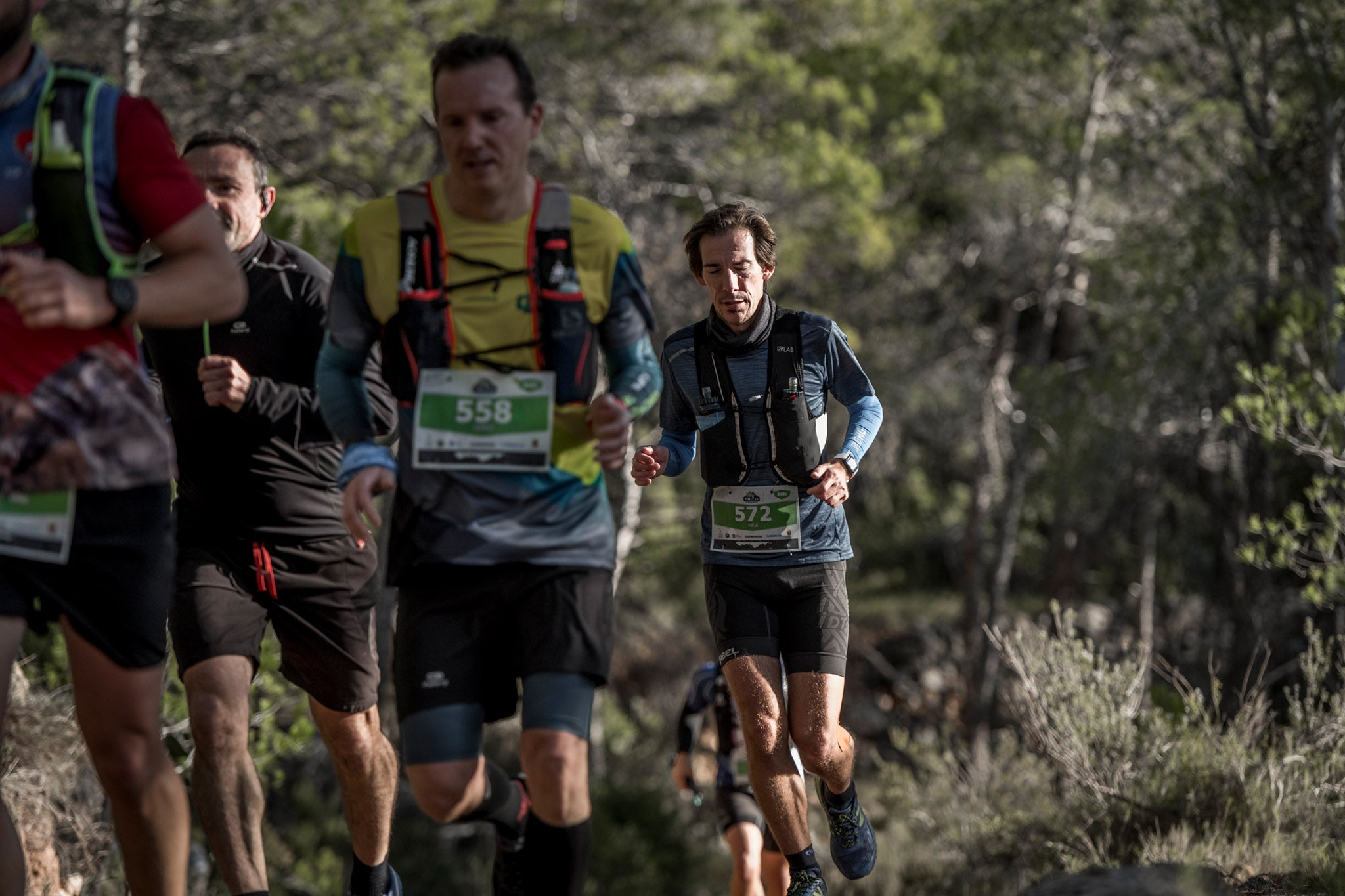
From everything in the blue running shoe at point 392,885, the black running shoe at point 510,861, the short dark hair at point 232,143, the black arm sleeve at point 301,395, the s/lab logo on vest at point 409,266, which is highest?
the short dark hair at point 232,143

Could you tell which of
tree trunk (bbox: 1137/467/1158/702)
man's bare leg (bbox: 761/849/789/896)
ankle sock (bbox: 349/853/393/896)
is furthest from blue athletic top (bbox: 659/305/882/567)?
tree trunk (bbox: 1137/467/1158/702)

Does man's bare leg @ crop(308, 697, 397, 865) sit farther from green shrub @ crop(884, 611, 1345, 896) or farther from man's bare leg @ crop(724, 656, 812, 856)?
green shrub @ crop(884, 611, 1345, 896)

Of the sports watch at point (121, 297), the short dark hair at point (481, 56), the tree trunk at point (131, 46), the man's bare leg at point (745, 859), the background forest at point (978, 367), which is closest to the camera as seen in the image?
the sports watch at point (121, 297)

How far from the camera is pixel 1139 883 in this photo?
10.8ft

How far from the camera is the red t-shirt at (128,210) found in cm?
251

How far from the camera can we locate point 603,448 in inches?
121

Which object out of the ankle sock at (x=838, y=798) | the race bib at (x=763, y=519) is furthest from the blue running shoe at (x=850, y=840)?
the race bib at (x=763, y=519)

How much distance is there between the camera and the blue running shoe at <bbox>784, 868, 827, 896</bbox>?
13.6 feet

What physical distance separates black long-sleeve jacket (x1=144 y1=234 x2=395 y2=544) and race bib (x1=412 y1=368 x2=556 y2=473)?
956 mm

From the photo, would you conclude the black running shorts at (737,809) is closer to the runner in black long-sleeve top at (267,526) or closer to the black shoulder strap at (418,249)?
the runner in black long-sleeve top at (267,526)

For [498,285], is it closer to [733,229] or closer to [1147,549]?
[733,229]

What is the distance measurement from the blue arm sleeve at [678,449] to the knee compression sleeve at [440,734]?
1133 mm

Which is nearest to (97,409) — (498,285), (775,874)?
(498,285)

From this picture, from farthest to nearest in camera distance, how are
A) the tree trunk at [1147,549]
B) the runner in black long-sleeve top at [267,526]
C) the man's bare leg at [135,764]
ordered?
the tree trunk at [1147,549]
the runner in black long-sleeve top at [267,526]
the man's bare leg at [135,764]
